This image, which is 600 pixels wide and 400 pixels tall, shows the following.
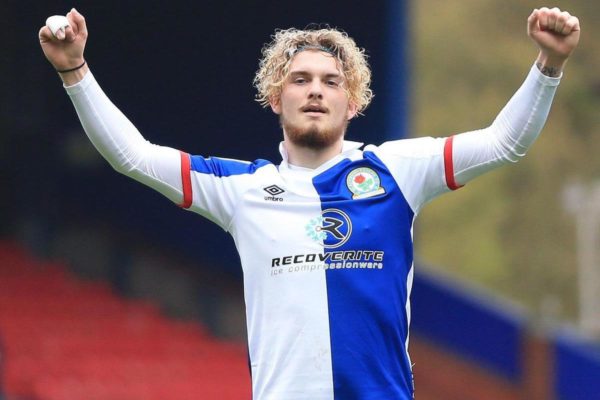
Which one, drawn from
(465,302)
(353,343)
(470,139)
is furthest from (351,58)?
(465,302)

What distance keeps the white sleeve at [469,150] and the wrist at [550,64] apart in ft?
0.05

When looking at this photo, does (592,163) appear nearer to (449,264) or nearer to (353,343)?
(449,264)

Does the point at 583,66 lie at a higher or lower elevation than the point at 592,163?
higher

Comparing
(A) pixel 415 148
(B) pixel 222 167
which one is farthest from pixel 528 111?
(B) pixel 222 167

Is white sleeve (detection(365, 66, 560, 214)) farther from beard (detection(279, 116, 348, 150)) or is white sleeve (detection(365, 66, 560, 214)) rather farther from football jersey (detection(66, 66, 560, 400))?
beard (detection(279, 116, 348, 150))

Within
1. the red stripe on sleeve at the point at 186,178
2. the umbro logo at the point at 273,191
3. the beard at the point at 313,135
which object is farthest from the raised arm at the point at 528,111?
the red stripe on sleeve at the point at 186,178

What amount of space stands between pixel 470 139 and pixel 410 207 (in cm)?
25

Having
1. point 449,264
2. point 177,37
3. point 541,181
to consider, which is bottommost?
point 449,264

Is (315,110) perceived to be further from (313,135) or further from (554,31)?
(554,31)

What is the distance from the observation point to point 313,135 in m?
3.63

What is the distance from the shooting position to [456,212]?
70.5 ft

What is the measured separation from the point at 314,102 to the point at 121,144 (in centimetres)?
54

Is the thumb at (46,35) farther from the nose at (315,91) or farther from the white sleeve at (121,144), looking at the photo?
the nose at (315,91)

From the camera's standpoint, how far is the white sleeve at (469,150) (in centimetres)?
347
